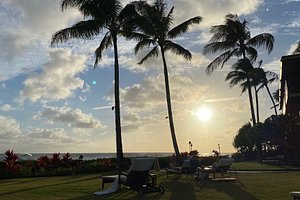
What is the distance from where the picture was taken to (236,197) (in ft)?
32.3

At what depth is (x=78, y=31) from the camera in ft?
75.2

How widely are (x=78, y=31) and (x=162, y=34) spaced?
20.2 ft

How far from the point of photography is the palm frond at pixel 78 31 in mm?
22656

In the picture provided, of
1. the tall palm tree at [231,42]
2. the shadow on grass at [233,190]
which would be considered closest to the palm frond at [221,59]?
the tall palm tree at [231,42]

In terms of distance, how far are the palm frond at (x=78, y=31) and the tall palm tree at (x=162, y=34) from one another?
10.8 ft

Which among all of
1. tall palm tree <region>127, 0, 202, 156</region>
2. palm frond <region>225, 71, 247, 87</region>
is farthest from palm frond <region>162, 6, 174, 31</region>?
palm frond <region>225, 71, 247, 87</region>

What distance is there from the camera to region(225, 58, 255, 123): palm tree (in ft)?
102

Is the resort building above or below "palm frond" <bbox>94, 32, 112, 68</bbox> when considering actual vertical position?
below

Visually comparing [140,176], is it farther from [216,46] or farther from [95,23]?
[216,46]

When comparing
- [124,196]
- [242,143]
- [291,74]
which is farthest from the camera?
[242,143]

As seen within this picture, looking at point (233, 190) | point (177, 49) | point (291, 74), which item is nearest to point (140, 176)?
point (233, 190)

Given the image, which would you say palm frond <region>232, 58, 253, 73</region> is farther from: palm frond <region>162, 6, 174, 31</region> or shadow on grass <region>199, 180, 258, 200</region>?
shadow on grass <region>199, 180, 258, 200</region>

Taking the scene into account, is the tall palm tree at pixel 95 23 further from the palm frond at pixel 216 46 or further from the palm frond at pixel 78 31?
the palm frond at pixel 216 46

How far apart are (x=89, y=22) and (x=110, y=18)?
1.23 m
